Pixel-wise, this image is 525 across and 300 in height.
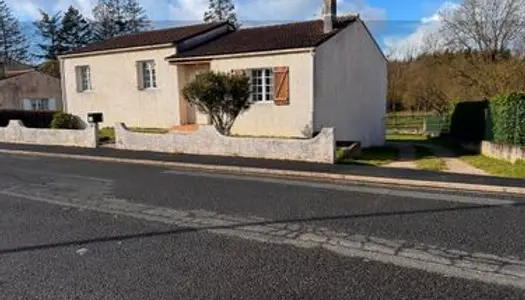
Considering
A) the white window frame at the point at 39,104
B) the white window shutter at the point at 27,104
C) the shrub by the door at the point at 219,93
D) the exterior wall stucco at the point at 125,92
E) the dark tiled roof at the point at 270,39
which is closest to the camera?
the shrub by the door at the point at 219,93

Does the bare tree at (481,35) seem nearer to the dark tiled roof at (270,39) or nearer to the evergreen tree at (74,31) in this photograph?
the dark tiled roof at (270,39)

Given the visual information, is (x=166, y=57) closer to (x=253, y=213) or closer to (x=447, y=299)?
(x=253, y=213)

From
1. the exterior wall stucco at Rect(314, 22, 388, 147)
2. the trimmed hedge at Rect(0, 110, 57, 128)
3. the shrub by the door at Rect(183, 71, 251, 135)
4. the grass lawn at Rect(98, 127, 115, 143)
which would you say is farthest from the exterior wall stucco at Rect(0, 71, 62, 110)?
the exterior wall stucco at Rect(314, 22, 388, 147)

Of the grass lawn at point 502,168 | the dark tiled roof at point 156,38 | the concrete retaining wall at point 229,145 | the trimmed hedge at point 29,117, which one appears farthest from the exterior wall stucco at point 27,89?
the grass lawn at point 502,168

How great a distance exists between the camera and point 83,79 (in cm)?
2538

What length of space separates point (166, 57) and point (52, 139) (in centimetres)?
602

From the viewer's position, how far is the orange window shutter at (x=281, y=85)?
17.4m

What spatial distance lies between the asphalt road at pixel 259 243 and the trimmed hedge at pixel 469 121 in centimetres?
1279

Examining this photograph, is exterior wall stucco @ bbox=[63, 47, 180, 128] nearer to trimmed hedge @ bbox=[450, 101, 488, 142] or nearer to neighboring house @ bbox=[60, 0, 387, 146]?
neighboring house @ bbox=[60, 0, 387, 146]

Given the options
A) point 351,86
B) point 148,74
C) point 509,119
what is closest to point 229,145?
point 351,86

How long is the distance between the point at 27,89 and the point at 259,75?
29065 millimetres

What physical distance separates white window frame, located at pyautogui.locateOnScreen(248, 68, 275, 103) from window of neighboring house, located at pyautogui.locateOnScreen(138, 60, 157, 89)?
6094 millimetres

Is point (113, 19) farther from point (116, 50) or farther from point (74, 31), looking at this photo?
point (116, 50)

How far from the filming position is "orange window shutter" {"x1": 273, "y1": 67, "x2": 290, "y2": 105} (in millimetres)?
17438
